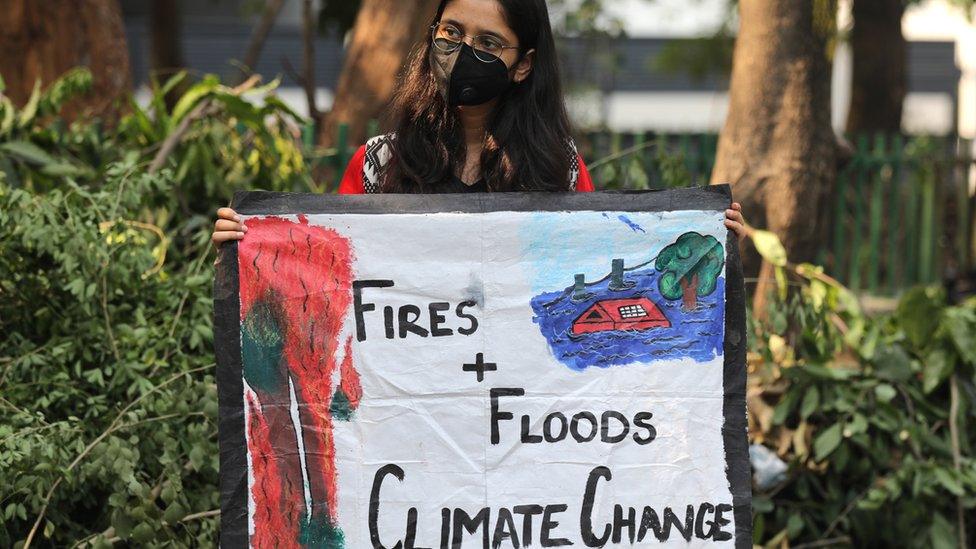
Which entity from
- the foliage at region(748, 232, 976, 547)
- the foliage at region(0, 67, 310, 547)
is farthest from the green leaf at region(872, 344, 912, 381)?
the foliage at region(0, 67, 310, 547)

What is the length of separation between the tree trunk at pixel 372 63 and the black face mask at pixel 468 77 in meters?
3.80

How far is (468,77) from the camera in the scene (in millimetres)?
2922

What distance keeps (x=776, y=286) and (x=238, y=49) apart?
62.2ft

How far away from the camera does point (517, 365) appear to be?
115 inches

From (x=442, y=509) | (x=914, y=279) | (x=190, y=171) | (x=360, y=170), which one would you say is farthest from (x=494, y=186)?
(x=914, y=279)

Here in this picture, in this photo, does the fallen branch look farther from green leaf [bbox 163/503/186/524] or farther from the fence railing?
the fence railing

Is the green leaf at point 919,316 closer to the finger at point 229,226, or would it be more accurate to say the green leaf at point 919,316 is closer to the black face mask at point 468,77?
the black face mask at point 468,77

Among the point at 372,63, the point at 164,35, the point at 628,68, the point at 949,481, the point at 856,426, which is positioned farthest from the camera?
the point at 628,68

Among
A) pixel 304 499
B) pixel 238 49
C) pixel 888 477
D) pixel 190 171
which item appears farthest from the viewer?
pixel 238 49

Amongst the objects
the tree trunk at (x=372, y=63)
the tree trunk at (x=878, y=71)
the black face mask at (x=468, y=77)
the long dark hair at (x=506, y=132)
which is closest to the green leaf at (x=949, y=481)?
the long dark hair at (x=506, y=132)

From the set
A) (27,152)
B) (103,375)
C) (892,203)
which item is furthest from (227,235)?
(892,203)

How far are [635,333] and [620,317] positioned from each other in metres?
0.05

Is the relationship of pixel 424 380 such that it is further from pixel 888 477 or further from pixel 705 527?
pixel 888 477

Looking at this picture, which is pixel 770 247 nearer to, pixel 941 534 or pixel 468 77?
pixel 941 534
